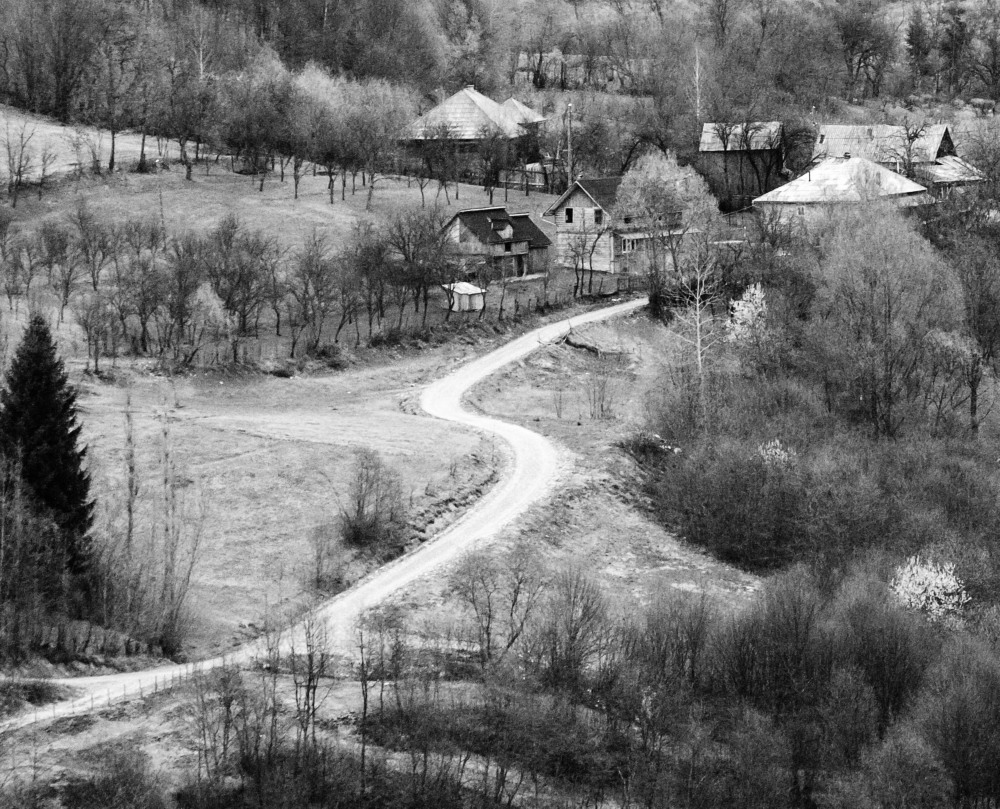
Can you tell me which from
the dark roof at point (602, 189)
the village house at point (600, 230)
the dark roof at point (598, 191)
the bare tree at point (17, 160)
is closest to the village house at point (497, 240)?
the village house at point (600, 230)

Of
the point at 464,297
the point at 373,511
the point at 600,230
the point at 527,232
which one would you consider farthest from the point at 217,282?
the point at 600,230

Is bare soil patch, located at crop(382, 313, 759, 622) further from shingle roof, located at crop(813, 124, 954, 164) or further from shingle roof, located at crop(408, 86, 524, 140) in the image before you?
shingle roof, located at crop(813, 124, 954, 164)

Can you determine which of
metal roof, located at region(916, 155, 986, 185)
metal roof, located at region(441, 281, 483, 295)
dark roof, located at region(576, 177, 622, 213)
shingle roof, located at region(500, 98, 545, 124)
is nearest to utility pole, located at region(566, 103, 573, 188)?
shingle roof, located at region(500, 98, 545, 124)

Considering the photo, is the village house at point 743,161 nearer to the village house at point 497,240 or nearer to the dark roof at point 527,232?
the dark roof at point 527,232

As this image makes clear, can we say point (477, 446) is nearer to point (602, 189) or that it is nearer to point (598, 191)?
point (598, 191)

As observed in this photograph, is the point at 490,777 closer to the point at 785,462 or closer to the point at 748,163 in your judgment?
the point at 785,462

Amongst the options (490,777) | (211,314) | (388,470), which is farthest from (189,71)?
(490,777)
